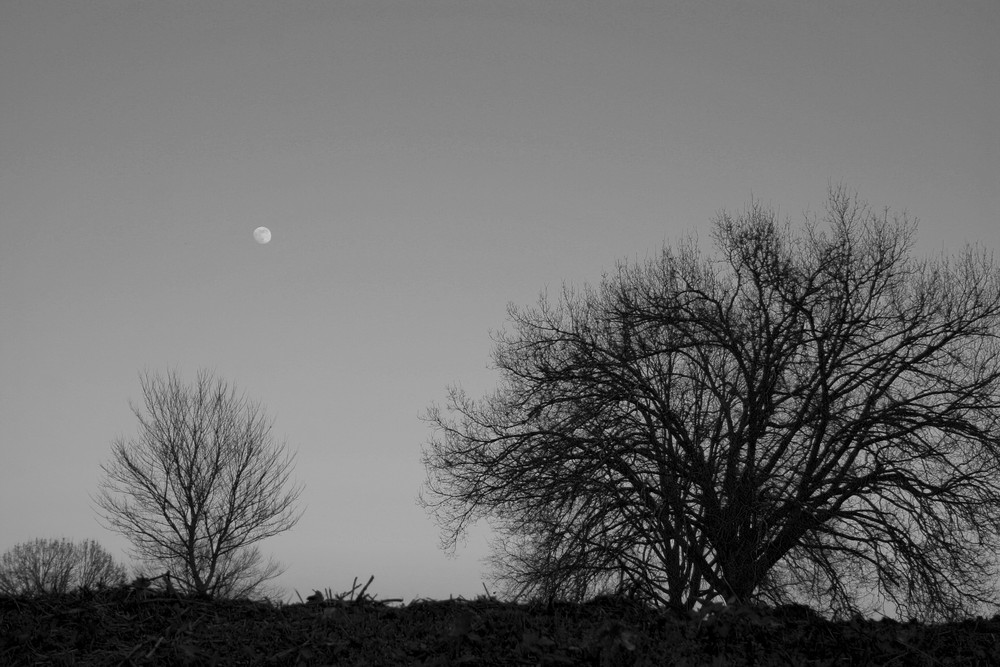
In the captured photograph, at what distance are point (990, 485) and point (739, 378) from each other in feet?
14.5

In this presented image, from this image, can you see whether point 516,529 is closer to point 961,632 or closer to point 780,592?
point 780,592

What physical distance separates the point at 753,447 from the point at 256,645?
11250 mm

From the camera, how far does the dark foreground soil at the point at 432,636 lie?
422cm

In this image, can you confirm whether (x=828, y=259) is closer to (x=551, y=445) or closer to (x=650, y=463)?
(x=650, y=463)

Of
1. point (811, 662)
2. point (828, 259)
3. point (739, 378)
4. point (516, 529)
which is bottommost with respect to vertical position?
point (811, 662)

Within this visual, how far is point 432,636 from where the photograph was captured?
4.50 metres

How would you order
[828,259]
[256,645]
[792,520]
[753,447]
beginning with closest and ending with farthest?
[256,645]
[792,520]
[753,447]
[828,259]

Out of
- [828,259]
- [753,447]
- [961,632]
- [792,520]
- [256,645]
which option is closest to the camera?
[256,645]

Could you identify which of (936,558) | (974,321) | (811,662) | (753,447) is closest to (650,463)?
(753,447)

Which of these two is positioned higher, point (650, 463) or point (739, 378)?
point (739, 378)

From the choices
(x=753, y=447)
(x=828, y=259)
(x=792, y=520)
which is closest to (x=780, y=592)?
(x=792, y=520)

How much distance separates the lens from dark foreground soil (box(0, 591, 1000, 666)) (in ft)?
13.9

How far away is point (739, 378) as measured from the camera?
15.5 metres

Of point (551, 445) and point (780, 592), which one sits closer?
point (780, 592)
